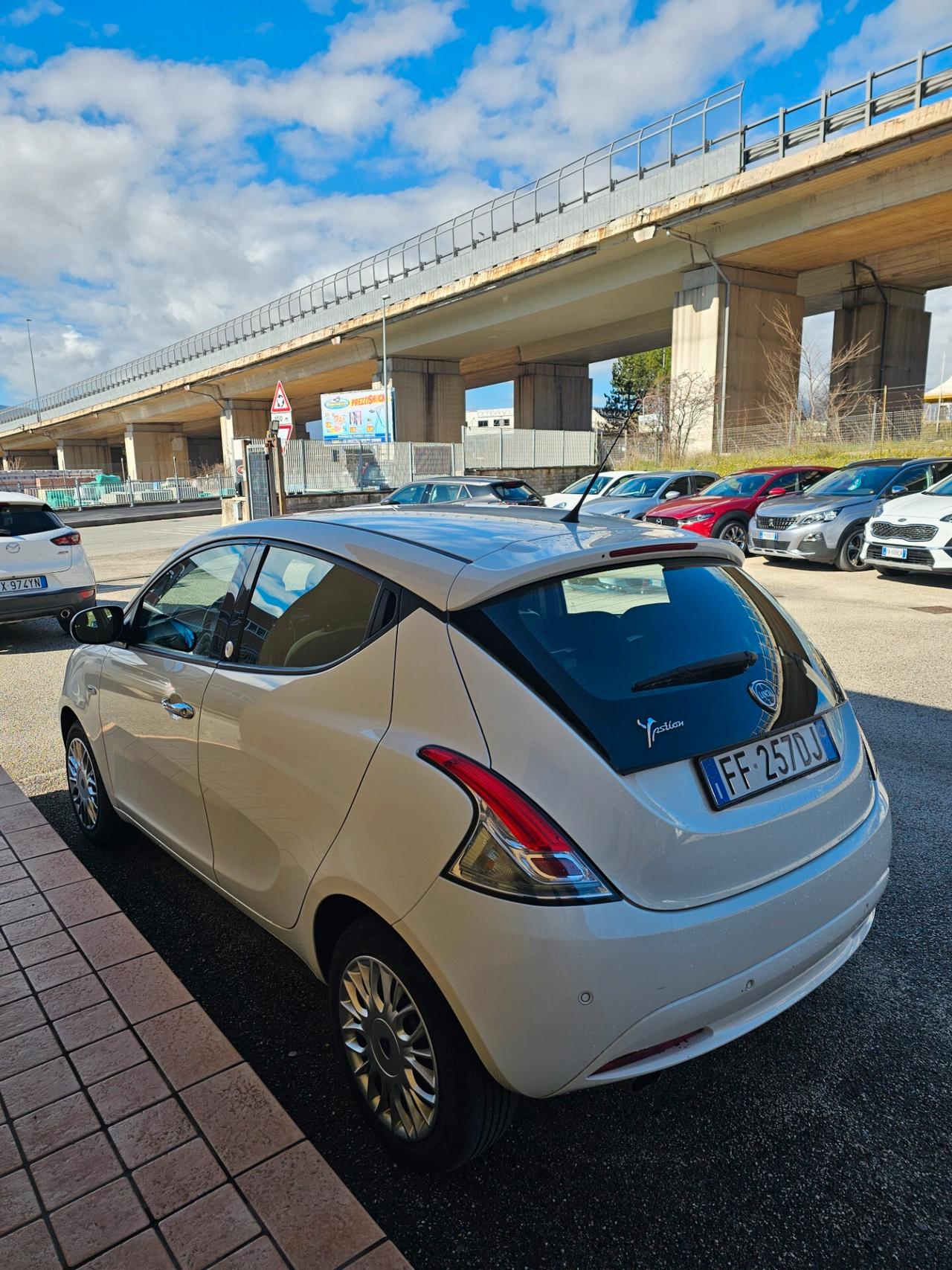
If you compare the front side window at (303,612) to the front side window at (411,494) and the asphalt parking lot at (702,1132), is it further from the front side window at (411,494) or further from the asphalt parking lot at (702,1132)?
the front side window at (411,494)

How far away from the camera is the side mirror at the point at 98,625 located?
355cm

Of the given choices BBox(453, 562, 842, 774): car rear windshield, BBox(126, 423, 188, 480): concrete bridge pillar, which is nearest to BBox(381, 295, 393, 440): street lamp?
BBox(453, 562, 842, 774): car rear windshield

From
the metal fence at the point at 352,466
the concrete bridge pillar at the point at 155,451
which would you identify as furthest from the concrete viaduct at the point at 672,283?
the concrete bridge pillar at the point at 155,451

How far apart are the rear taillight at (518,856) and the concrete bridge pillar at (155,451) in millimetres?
71671

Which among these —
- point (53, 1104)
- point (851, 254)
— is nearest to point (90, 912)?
point (53, 1104)

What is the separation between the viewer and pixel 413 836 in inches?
75.7

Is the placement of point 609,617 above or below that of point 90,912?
above

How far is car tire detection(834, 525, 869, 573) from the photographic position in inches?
479

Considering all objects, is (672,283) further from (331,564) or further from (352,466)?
(331,564)

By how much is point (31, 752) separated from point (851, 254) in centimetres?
2944

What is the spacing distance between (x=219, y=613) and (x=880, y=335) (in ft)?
108

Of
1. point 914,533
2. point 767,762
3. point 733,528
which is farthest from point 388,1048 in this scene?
point 733,528

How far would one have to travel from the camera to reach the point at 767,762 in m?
2.13

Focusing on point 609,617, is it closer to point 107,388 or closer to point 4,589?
point 4,589
